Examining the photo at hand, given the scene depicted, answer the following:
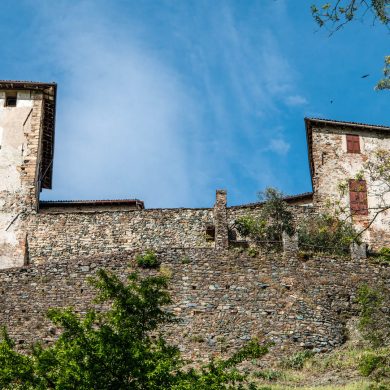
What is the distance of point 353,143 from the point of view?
A: 39.9 meters

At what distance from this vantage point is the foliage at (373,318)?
25.1m

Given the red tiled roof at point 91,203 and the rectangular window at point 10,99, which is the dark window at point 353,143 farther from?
the rectangular window at point 10,99

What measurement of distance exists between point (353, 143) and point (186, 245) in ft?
31.5

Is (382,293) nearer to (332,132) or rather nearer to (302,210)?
(302,210)

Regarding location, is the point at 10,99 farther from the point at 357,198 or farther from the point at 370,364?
the point at 370,364

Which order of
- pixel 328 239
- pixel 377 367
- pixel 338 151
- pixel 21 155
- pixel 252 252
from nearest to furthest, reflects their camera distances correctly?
pixel 377 367 → pixel 252 252 → pixel 328 239 → pixel 21 155 → pixel 338 151

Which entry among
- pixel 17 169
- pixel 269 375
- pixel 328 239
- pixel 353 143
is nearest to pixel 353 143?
pixel 353 143

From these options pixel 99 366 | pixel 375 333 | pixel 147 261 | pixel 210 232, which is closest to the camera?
pixel 99 366

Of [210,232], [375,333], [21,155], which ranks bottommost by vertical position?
[375,333]

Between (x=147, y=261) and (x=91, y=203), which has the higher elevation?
(x=91, y=203)

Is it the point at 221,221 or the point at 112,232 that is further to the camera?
the point at 112,232

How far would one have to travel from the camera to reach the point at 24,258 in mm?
35531

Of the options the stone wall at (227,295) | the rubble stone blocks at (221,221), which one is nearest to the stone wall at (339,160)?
the rubble stone blocks at (221,221)

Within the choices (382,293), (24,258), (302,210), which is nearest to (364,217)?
(302,210)
